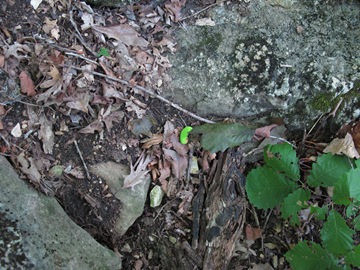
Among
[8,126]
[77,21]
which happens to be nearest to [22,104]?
[8,126]

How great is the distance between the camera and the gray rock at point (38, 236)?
245cm

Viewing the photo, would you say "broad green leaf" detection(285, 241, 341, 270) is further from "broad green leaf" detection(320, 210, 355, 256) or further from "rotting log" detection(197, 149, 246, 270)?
"rotting log" detection(197, 149, 246, 270)

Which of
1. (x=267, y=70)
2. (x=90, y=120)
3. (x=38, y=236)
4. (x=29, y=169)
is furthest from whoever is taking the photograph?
(x=267, y=70)

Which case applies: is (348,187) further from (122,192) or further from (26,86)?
(26,86)

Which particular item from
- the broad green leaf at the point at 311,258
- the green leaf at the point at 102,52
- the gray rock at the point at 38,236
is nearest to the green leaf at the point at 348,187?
the broad green leaf at the point at 311,258

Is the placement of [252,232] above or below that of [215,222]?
A: below

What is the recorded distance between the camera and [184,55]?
3.23m

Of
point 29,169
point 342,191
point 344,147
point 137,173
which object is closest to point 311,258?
point 342,191

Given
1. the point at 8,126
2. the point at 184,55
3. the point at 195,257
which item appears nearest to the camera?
the point at 8,126

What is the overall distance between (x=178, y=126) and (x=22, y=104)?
3.91 ft

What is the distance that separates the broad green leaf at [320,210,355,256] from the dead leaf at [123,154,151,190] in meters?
1.38

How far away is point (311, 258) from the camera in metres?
2.78

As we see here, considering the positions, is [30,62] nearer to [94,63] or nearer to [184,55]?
[94,63]

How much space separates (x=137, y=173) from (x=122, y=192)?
19cm
